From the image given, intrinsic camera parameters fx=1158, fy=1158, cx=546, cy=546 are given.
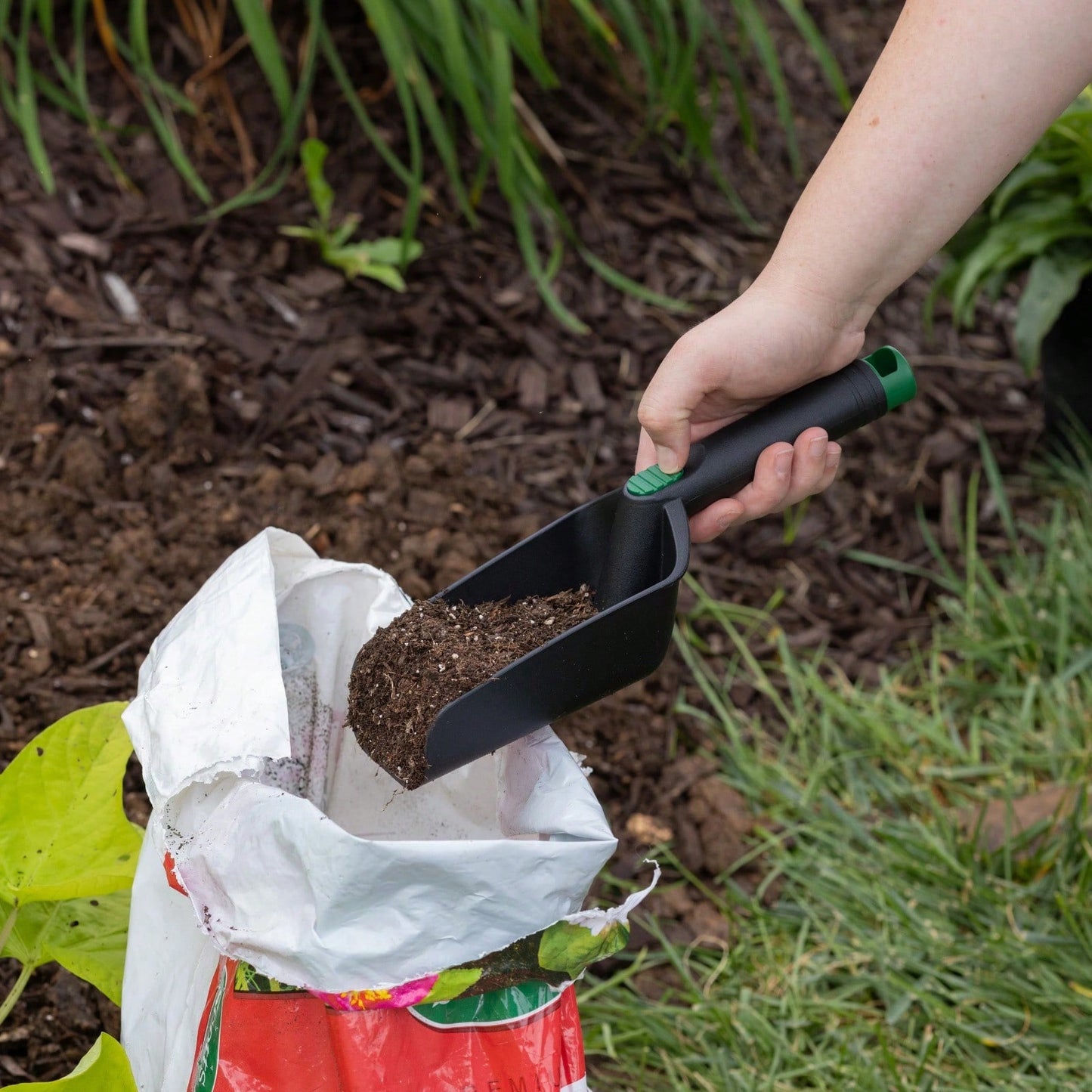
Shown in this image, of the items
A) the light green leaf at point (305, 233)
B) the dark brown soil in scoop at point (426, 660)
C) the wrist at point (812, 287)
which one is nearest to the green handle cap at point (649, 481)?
the dark brown soil in scoop at point (426, 660)

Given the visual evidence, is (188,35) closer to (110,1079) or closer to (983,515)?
(983,515)

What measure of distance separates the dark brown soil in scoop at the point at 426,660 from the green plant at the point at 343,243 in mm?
1030

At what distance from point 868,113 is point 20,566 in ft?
4.02

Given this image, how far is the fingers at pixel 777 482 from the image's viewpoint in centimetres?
120

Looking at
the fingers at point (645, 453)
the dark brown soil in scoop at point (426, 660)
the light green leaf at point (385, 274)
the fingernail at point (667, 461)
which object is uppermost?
the fingernail at point (667, 461)

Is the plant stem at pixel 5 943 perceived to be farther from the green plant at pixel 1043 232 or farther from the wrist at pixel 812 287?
the green plant at pixel 1043 232

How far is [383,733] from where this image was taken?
1.07 m

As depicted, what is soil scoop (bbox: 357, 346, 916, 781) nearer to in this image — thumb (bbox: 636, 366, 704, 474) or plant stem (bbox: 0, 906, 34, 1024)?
thumb (bbox: 636, 366, 704, 474)

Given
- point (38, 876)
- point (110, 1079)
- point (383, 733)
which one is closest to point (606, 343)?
point (383, 733)

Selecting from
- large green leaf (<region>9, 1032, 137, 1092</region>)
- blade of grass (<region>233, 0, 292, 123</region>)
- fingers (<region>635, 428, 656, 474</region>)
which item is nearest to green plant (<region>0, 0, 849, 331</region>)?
blade of grass (<region>233, 0, 292, 123</region>)

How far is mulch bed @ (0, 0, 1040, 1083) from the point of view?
1.63 meters

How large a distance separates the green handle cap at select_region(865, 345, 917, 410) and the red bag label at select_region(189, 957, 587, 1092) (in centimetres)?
69

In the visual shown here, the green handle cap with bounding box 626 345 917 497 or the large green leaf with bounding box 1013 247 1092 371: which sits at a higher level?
the green handle cap with bounding box 626 345 917 497

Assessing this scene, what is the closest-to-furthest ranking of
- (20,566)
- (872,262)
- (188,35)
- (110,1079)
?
(110,1079) → (872,262) → (20,566) → (188,35)
